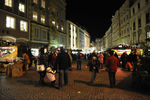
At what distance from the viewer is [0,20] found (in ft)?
61.1

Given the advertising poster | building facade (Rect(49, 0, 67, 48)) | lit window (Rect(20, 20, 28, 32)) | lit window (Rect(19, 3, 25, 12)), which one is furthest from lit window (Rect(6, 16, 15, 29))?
building facade (Rect(49, 0, 67, 48))

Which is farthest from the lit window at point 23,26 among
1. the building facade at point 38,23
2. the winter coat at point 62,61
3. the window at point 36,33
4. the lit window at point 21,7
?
the winter coat at point 62,61

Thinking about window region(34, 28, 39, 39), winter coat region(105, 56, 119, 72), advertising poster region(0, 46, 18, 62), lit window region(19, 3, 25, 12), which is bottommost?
winter coat region(105, 56, 119, 72)

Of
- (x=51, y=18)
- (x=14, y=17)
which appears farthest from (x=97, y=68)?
(x=51, y=18)

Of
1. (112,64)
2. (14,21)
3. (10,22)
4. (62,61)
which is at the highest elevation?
(14,21)

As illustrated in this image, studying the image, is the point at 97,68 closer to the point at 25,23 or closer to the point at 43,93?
the point at 43,93

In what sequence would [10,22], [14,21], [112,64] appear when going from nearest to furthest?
[112,64], [10,22], [14,21]

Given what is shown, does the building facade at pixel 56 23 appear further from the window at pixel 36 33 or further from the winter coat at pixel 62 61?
the winter coat at pixel 62 61

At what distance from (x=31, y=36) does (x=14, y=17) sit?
5.00m

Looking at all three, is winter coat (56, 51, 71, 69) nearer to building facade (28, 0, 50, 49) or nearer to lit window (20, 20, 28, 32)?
lit window (20, 20, 28, 32)

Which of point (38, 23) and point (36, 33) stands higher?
point (38, 23)

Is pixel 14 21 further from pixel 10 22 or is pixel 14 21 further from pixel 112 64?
pixel 112 64

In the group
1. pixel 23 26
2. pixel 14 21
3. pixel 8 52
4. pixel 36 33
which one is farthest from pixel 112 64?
pixel 36 33

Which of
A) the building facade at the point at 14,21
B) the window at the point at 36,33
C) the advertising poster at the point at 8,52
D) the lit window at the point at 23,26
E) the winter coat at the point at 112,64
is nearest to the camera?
the winter coat at the point at 112,64
